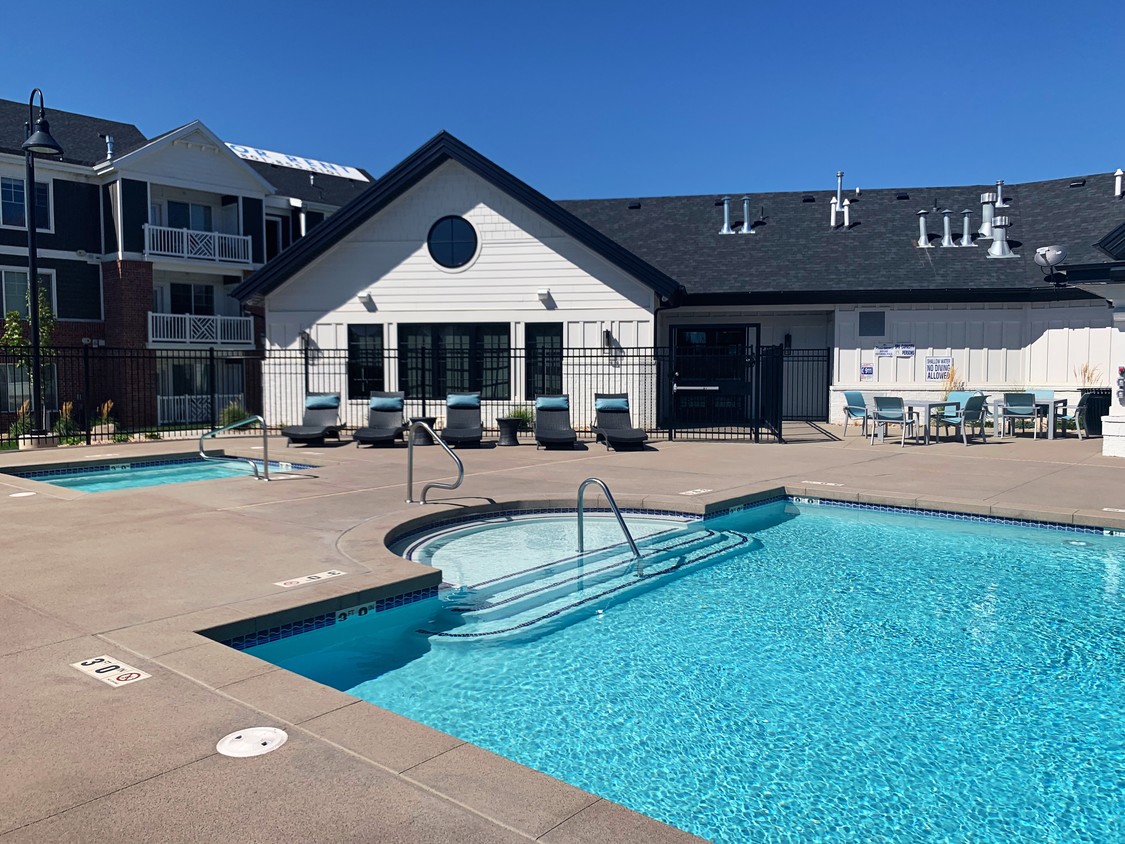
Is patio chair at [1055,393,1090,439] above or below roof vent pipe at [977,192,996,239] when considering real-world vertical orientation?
below

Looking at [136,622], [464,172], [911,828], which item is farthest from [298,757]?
[464,172]

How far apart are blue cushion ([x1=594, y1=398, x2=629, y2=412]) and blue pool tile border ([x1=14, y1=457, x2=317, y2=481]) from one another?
19.1ft

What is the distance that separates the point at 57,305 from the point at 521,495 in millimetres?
21026

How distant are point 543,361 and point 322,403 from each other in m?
4.80

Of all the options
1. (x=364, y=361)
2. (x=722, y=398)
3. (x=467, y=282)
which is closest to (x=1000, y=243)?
(x=722, y=398)

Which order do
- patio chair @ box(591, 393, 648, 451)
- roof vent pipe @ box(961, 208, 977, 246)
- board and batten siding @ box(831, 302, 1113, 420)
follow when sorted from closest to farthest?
Answer: patio chair @ box(591, 393, 648, 451), board and batten siding @ box(831, 302, 1113, 420), roof vent pipe @ box(961, 208, 977, 246)

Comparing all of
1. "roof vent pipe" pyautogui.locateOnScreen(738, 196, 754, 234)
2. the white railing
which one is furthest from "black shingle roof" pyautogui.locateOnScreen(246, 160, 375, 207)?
"roof vent pipe" pyautogui.locateOnScreen(738, 196, 754, 234)

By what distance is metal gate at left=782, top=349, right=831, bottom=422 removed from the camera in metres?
21.9

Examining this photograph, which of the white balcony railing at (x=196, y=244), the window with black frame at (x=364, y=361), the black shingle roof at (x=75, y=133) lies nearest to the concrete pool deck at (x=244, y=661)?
the window with black frame at (x=364, y=361)

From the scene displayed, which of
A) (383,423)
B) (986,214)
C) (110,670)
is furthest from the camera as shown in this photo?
(986,214)

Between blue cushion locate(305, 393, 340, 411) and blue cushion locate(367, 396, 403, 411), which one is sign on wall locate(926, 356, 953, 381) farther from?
blue cushion locate(305, 393, 340, 411)

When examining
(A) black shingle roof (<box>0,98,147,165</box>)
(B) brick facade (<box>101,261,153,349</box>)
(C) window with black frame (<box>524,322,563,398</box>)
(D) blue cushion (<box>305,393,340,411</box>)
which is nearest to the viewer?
(D) blue cushion (<box>305,393,340,411</box>)

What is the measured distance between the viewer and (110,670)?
4.29 m

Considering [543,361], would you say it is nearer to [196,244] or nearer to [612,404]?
[612,404]
